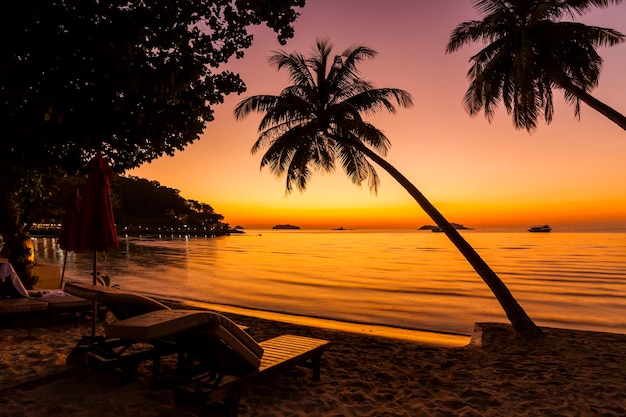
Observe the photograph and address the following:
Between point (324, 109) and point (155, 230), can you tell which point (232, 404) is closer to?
point (324, 109)

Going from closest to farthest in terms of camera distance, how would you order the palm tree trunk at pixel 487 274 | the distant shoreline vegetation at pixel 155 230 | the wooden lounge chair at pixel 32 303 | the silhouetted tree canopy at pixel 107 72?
the silhouetted tree canopy at pixel 107 72 → the wooden lounge chair at pixel 32 303 → the palm tree trunk at pixel 487 274 → the distant shoreline vegetation at pixel 155 230

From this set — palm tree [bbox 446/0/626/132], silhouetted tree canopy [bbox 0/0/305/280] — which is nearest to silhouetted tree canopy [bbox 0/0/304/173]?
silhouetted tree canopy [bbox 0/0/305/280]

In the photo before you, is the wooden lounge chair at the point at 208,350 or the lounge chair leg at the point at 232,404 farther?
the lounge chair leg at the point at 232,404

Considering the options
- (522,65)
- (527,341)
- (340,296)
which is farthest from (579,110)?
(340,296)

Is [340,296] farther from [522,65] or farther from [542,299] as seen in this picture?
[522,65]

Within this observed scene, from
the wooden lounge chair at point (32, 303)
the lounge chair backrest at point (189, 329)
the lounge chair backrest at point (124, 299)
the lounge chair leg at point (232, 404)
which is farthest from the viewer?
the wooden lounge chair at point (32, 303)

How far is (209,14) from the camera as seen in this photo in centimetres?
681

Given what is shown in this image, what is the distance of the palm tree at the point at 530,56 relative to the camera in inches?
409

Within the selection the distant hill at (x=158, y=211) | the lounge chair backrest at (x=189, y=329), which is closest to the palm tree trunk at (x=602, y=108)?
the lounge chair backrest at (x=189, y=329)

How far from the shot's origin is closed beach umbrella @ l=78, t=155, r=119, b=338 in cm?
597

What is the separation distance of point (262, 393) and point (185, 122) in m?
Answer: 4.55

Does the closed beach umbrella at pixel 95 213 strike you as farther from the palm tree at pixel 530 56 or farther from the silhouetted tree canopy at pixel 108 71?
the palm tree at pixel 530 56

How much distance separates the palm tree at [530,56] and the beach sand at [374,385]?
6.67 m

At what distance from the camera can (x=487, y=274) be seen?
912 centimetres
